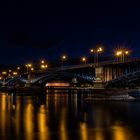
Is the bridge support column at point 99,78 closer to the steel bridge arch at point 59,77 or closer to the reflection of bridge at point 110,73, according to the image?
the reflection of bridge at point 110,73

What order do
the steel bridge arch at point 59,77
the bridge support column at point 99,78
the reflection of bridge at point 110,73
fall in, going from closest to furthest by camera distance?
1. the bridge support column at point 99,78
2. the reflection of bridge at point 110,73
3. the steel bridge arch at point 59,77

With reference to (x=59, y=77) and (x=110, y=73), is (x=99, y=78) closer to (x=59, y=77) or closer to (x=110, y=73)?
(x=110, y=73)

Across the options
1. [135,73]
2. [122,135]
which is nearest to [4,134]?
Answer: [122,135]

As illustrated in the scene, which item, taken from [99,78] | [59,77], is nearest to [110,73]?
[99,78]

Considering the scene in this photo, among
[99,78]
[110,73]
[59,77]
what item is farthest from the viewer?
[59,77]

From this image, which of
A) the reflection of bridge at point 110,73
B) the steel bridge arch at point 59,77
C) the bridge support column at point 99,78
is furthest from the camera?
the steel bridge arch at point 59,77

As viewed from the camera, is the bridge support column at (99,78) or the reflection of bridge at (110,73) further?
the reflection of bridge at (110,73)

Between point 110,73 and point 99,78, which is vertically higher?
point 110,73

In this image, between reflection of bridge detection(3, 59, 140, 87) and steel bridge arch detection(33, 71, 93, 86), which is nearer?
reflection of bridge detection(3, 59, 140, 87)

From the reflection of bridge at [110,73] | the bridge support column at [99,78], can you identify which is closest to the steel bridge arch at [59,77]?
the reflection of bridge at [110,73]

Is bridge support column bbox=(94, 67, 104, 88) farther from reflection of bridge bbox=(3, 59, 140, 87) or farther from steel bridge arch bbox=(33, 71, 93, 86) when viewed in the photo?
steel bridge arch bbox=(33, 71, 93, 86)

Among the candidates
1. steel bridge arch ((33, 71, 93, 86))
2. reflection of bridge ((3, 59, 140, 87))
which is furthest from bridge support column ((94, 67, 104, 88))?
steel bridge arch ((33, 71, 93, 86))

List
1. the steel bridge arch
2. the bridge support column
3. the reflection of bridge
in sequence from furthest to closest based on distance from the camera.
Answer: the steel bridge arch
the reflection of bridge
the bridge support column

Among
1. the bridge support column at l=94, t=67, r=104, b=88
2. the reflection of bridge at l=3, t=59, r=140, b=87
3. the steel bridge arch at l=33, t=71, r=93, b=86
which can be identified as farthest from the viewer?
the steel bridge arch at l=33, t=71, r=93, b=86
